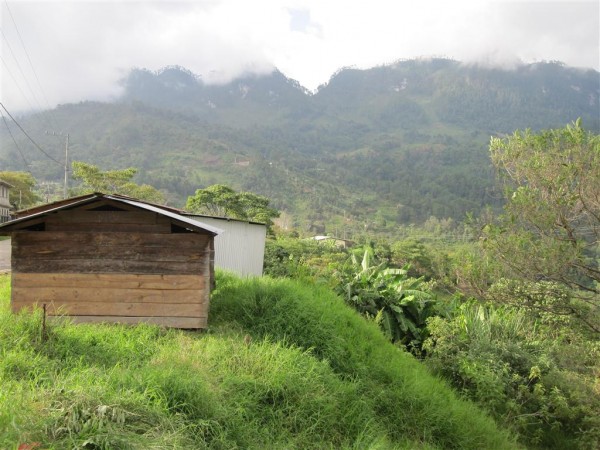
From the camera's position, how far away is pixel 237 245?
36.9 feet

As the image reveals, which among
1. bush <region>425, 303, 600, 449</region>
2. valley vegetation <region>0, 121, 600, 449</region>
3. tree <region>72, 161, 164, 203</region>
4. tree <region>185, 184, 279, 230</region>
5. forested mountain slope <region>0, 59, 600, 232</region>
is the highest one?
forested mountain slope <region>0, 59, 600, 232</region>

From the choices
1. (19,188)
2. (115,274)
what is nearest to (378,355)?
(115,274)

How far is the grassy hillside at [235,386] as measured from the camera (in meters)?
2.91

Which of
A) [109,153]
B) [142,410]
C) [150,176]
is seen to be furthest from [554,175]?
[109,153]

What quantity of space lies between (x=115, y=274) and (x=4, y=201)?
37.7 m

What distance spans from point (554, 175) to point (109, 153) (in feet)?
352

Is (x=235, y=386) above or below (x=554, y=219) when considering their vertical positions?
below

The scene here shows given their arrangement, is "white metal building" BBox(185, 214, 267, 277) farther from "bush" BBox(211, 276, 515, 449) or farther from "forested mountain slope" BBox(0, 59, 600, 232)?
"forested mountain slope" BBox(0, 59, 600, 232)

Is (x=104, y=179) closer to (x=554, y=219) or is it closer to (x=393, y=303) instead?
(x=393, y=303)

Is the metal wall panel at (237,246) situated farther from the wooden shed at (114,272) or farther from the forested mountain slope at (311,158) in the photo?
the forested mountain slope at (311,158)

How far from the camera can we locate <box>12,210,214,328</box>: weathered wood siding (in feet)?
19.7

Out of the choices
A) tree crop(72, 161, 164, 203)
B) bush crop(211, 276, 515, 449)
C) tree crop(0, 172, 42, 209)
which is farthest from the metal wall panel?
tree crop(0, 172, 42, 209)

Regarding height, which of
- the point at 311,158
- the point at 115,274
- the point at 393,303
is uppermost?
the point at 311,158

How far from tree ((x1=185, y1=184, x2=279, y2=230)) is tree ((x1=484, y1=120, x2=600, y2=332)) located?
22888 mm
